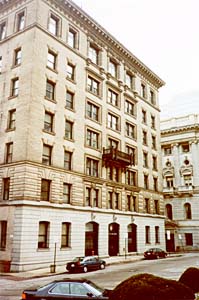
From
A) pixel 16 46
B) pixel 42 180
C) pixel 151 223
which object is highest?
pixel 16 46

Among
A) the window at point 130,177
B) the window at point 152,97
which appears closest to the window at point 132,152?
the window at point 130,177

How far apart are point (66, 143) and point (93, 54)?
14860 millimetres

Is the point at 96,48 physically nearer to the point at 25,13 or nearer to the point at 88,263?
the point at 25,13

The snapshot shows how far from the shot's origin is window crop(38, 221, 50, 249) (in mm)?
30181

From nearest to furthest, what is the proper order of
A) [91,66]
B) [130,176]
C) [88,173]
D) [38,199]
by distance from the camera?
[38,199], [88,173], [91,66], [130,176]

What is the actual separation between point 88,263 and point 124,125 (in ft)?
77.5

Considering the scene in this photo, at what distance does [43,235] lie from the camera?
30656 millimetres

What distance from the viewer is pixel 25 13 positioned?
116ft

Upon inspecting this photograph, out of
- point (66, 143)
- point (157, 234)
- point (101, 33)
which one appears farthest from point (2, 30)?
point (157, 234)

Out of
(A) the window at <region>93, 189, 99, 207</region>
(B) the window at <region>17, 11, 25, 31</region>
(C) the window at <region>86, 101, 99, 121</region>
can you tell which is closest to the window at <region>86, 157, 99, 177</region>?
(A) the window at <region>93, 189, 99, 207</region>

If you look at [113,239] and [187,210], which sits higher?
[187,210]

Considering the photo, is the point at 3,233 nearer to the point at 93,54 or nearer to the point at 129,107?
the point at 93,54

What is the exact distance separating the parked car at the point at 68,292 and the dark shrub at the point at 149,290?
80.4 inches

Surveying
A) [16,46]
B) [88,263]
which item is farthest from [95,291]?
[16,46]
